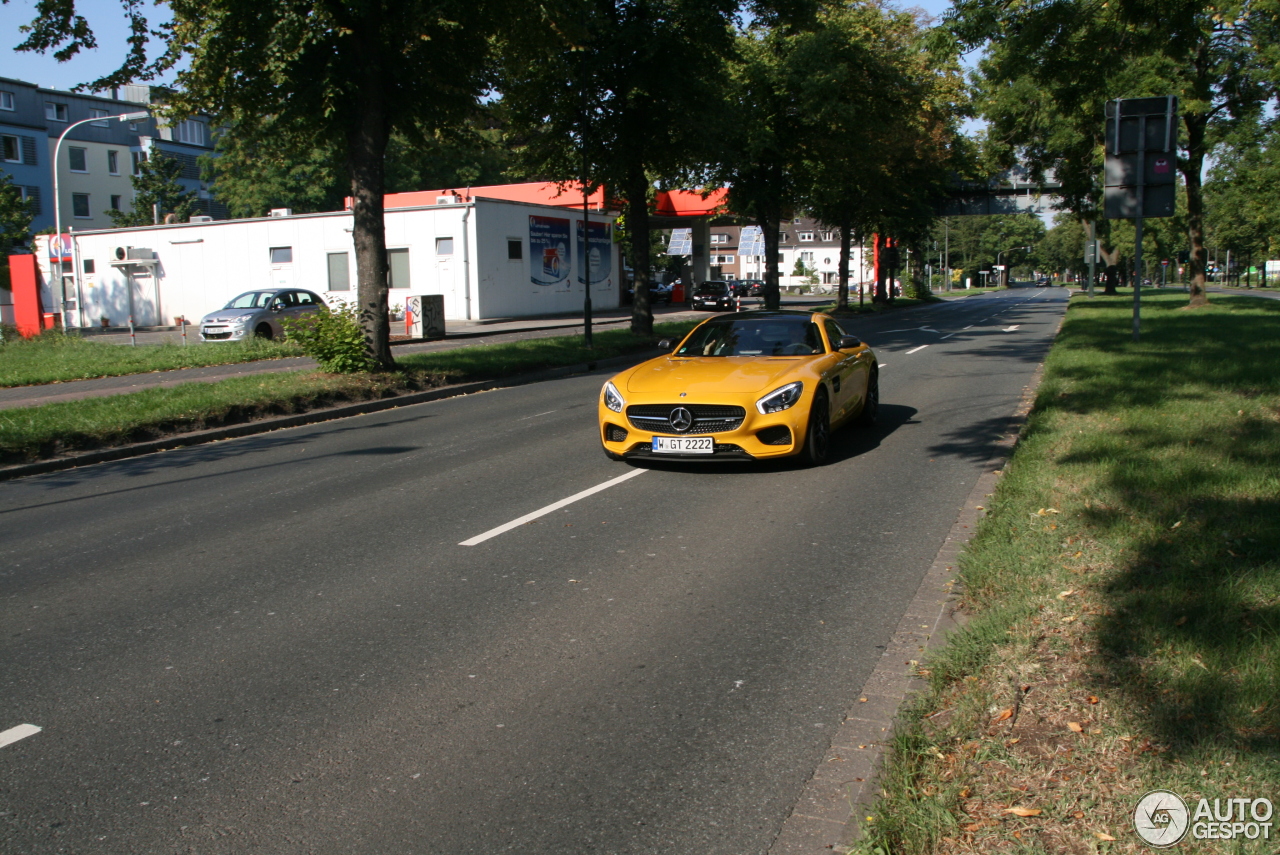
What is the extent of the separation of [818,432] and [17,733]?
6708mm

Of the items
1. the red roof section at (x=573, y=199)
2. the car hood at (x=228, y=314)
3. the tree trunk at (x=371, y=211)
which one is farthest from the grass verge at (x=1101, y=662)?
the red roof section at (x=573, y=199)

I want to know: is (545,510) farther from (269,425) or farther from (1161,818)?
(269,425)

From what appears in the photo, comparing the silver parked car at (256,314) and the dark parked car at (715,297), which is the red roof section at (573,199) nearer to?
the dark parked car at (715,297)

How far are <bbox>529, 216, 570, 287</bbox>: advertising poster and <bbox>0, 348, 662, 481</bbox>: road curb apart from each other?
871 inches

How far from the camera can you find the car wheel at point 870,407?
11.1m

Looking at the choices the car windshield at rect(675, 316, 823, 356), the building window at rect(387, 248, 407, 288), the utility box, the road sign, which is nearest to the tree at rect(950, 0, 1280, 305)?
the road sign

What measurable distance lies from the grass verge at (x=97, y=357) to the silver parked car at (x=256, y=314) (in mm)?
2094

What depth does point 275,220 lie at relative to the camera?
39.7 metres

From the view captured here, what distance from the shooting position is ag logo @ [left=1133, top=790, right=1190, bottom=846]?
2.83 meters

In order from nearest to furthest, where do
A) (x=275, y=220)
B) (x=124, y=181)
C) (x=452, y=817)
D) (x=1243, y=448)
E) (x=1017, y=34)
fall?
1. (x=452, y=817)
2. (x=1243, y=448)
3. (x=1017, y=34)
4. (x=275, y=220)
5. (x=124, y=181)

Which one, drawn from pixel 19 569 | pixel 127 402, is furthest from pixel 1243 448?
pixel 127 402

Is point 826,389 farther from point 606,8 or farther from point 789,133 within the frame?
point 789,133

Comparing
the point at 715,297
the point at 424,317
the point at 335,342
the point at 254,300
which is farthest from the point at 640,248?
the point at 715,297

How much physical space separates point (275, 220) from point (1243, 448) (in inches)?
1503
